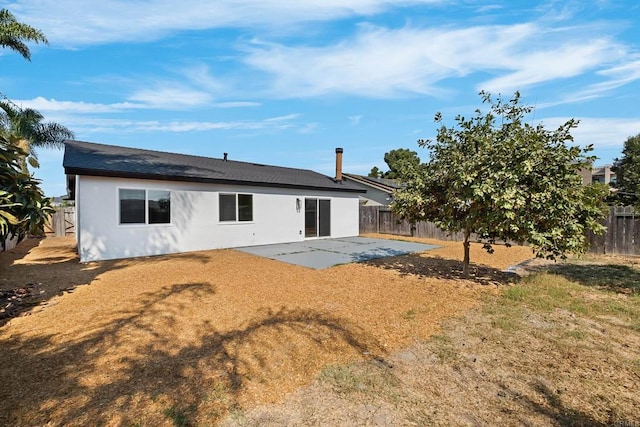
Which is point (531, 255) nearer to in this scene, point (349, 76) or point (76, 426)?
point (349, 76)

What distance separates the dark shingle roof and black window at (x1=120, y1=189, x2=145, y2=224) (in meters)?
0.59

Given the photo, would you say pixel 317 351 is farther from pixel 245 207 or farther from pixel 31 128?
pixel 31 128

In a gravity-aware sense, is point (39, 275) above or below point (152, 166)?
below

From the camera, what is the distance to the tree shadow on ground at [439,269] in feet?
24.2

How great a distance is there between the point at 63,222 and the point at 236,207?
12.5m

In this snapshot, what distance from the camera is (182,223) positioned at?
10.6 metres

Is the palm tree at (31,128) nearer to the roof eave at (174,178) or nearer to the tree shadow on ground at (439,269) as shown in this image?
the roof eave at (174,178)

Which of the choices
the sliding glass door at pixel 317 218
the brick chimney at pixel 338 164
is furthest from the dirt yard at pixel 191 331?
the brick chimney at pixel 338 164

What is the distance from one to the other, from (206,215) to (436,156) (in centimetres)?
786

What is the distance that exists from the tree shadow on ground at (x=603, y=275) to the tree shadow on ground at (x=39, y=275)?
944cm

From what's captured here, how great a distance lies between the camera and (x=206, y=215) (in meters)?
11.1

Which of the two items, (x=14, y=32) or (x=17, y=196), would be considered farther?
(x=14, y=32)

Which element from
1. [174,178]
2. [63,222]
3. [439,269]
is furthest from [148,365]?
[63,222]

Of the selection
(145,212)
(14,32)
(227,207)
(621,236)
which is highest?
(14,32)
